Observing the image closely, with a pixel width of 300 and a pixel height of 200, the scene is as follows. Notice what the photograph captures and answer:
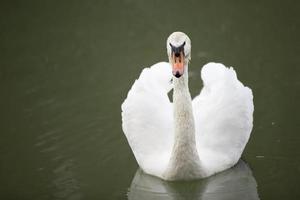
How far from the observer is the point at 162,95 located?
30.7 feet

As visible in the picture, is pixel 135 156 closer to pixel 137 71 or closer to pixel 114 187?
pixel 114 187

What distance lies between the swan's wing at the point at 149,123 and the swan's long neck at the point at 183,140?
0.26 metres

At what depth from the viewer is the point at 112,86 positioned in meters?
10.8

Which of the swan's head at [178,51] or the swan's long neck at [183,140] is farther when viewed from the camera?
the swan's long neck at [183,140]

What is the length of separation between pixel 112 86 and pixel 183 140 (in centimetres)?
291

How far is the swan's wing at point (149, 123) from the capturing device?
858 cm

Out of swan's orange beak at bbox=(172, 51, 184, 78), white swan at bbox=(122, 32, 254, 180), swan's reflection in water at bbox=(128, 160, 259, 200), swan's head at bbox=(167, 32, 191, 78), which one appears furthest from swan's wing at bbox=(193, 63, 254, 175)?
swan's orange beak at bbox=(172, 51, 184, 78)

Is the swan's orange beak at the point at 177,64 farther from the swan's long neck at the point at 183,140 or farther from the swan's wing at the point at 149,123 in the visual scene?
the swan's wing at the point at 149,123

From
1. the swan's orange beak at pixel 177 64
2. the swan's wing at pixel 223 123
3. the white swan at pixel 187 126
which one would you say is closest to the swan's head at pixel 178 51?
the swan's orange beak at pixel 177 64

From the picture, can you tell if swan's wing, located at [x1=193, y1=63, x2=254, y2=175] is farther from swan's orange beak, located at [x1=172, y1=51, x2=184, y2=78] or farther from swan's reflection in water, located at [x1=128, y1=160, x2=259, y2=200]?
swan's orange beak, located at [x1=172, y1=51, x2=184, y2=78]

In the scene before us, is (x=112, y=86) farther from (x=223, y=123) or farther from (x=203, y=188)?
(x=203, y=188)

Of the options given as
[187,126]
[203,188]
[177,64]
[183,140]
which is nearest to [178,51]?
[177,64]

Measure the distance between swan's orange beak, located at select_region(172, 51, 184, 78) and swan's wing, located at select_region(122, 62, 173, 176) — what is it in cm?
152

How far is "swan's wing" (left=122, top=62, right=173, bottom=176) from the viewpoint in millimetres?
8578
